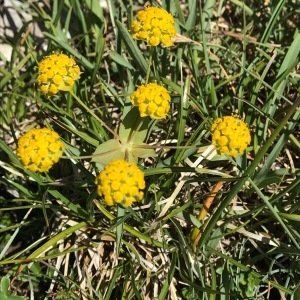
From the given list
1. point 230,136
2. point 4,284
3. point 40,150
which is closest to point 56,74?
point 40,150

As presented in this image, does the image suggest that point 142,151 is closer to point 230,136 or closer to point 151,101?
point 151,101

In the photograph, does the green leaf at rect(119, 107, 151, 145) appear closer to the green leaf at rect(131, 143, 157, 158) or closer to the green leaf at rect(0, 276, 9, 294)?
the green leaf at rect(131, 143, 157, 158)

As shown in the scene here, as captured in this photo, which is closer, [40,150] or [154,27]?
[40,150]

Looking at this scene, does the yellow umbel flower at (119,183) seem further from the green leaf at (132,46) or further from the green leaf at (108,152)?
the green leaf at (132,46)

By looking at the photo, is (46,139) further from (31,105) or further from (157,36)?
(31,105)

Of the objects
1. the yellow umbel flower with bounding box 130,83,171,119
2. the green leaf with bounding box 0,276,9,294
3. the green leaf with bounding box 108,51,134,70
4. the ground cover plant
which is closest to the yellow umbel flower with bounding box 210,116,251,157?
the ground cover plant

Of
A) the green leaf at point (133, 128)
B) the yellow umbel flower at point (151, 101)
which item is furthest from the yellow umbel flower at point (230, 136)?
the green leaf at point (133, 128)
